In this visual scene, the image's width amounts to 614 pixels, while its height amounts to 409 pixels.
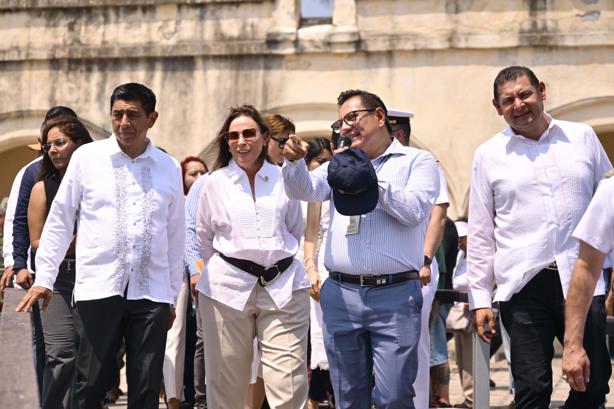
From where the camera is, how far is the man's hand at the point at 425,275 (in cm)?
777

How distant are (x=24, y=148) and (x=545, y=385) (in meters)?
13.9

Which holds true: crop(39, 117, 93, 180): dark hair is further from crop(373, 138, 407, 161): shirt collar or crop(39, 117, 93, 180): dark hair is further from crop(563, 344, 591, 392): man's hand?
crop(563, 344, 591, 392): man's hand

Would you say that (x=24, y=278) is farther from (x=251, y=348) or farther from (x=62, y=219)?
(x=251, y=348)

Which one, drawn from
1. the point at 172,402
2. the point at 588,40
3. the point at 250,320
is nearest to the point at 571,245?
the point at 250,320

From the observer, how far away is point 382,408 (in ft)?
21.0

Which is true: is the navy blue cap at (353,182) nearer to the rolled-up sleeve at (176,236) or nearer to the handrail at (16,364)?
the rolled-up sleeve at (176,236)

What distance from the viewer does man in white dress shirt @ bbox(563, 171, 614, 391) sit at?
5277mm

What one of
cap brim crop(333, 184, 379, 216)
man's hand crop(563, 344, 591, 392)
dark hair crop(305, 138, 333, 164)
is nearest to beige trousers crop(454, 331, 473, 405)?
dark hair crop(305, 138, 333, 164)

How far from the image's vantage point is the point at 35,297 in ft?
22.6

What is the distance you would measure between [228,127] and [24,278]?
1523 millimetres

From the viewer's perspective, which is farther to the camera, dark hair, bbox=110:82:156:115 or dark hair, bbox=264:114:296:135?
dark hair, bbox=264:114:296:135

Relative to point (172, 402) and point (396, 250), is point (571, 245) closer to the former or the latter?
point (396, 250)

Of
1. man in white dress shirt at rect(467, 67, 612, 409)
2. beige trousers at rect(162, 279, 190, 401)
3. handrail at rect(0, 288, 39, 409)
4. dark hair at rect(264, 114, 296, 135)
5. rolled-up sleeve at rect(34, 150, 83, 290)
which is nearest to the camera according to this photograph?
handrail at rect(0, 288, 39, 409)

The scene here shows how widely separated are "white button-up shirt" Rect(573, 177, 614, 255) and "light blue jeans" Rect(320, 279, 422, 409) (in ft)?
4.42
